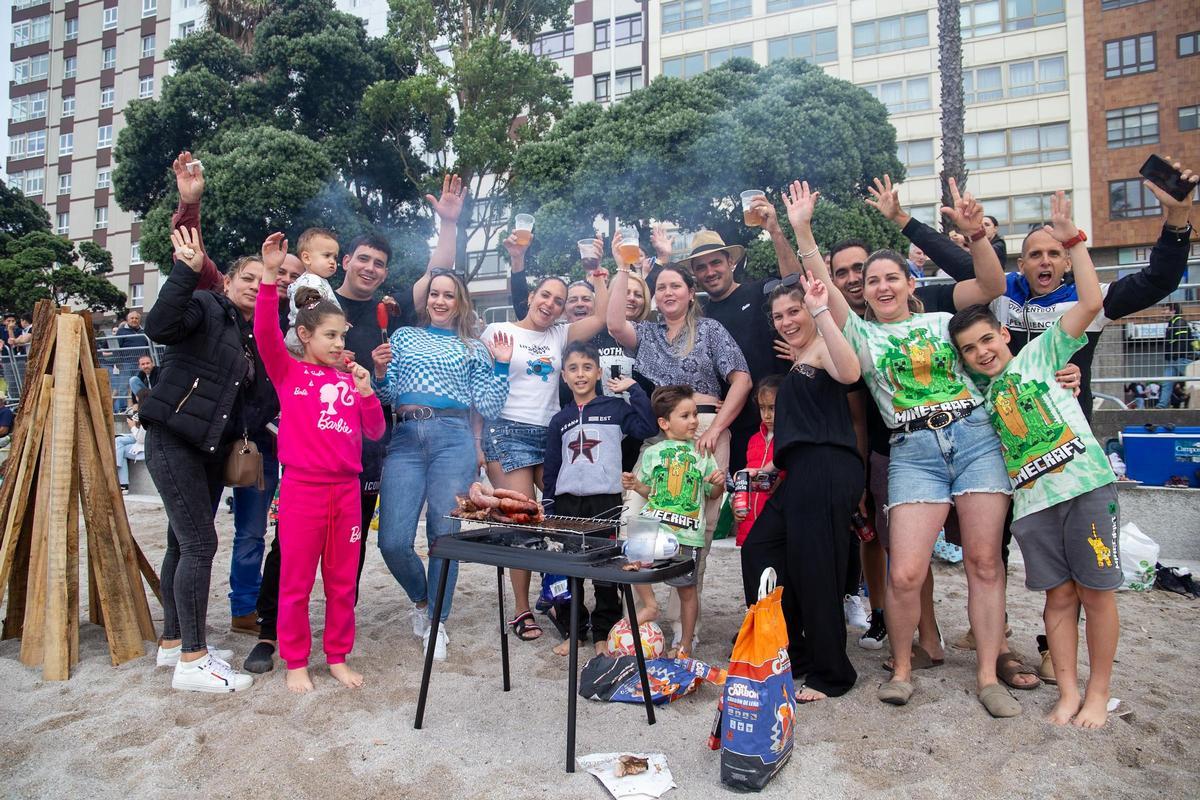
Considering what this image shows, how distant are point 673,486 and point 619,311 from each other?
113 cm

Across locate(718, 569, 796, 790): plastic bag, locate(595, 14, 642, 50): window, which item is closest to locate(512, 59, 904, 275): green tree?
locate(718, 569, 796, 790): plastic bag

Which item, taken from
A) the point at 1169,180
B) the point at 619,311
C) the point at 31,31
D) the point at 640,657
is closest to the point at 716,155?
the point at 619,311

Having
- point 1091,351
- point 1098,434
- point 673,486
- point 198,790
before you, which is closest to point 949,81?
point 1098,434

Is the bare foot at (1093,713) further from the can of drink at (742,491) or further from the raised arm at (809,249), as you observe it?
the raised arm at (809,249)

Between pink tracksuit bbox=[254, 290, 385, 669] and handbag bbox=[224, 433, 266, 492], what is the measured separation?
12.7 inches

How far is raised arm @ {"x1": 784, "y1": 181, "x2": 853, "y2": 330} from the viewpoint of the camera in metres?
3.48

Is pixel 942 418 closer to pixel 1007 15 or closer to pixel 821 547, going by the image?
pixel 821 547

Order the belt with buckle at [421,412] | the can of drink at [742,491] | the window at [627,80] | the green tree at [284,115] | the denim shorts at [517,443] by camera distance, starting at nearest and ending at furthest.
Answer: the can of drink at [742,491], the belt with buckle at [421,412], the denim shorts at [517,443], the green tree at [284,115], the window at [627,80]

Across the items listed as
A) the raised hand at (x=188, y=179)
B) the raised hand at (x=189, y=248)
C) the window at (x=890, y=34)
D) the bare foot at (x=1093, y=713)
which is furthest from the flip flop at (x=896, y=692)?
the window at (x=890, y=34)

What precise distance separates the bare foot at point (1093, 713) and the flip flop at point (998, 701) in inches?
8.9

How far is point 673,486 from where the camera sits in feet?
13.1

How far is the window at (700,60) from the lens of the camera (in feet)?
92.8

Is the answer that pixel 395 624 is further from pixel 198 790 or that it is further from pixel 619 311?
pixel 619 311

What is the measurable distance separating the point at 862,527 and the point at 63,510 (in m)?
4.27
